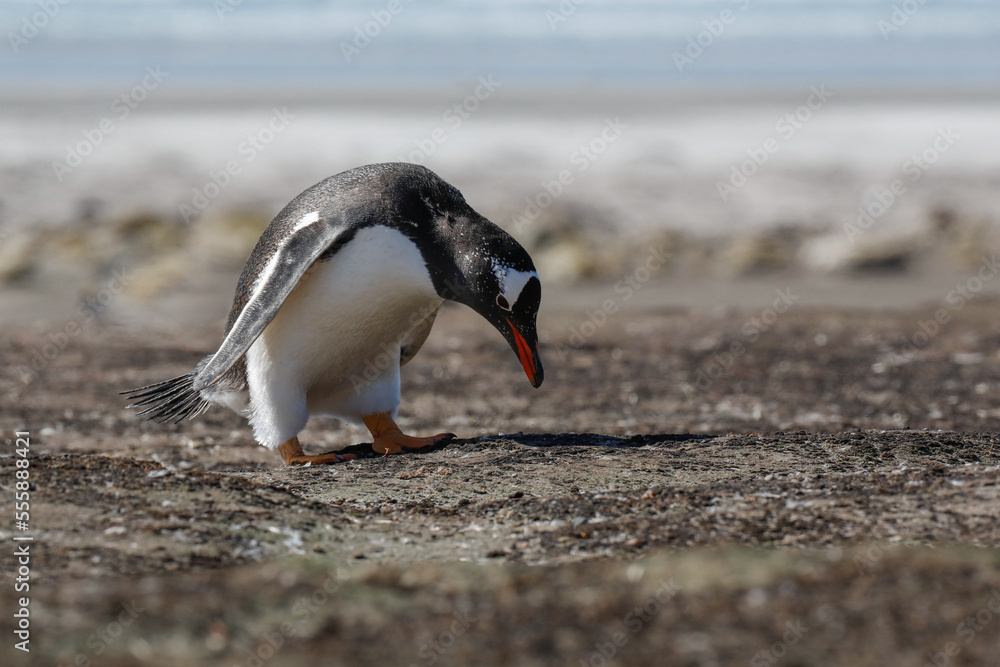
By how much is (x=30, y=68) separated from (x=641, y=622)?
3861 centimetres

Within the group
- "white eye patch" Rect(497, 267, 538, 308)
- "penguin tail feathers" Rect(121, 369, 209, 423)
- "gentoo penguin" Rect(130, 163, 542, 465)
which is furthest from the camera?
"penguin tail feathers" Rect(121, 369, 209, 423)

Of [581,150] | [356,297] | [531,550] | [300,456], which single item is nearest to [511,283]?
[356,297]

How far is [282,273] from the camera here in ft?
16.7

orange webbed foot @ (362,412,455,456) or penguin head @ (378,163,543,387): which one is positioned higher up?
penguin head @ (378,163,543,387)

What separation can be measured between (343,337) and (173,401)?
112 cm

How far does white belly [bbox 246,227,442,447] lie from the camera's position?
508cm

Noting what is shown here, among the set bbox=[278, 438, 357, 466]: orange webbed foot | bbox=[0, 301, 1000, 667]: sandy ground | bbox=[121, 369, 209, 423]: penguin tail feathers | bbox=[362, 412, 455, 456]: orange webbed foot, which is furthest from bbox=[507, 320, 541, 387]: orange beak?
bbox=[121, 369, 209, 423]: penguin tail feathers

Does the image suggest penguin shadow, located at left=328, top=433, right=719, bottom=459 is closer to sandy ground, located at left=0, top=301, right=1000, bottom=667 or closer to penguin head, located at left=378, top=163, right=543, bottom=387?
sandy ground, located at left=0, top=301, right=1000, bottom=667

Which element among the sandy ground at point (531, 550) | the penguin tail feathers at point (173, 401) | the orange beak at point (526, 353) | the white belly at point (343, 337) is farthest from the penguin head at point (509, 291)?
the penguin tail feathers at point (173, 401)

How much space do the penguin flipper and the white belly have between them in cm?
10

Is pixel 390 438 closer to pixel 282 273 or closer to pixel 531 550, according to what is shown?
pixel 282 273

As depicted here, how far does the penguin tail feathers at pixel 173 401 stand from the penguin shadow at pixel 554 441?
839 mm

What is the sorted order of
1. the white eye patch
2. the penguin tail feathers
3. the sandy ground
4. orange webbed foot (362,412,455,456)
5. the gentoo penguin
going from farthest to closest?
1. the penguin tail feathers
2. orange webbed foot (362,412,455,456)
3. the gentoo penguin
4. the white eye patch
5. the sandy ground

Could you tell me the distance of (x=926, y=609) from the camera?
2764 mm
